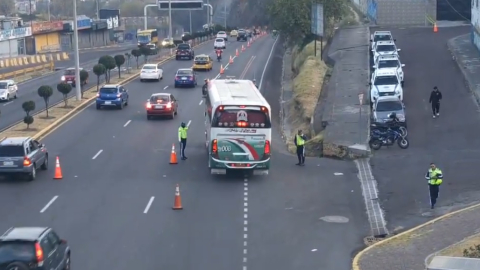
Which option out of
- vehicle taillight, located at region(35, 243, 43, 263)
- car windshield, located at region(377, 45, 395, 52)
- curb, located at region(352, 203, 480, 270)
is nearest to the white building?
car windshield, located at region(377, 45, 395, 52)

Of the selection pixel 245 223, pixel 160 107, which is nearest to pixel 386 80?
pixel 160 107

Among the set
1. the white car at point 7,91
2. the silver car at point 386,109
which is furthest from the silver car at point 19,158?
the white car at point 7,91

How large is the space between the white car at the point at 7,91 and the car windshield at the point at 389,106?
25477 millimetres

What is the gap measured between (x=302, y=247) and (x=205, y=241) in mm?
2311

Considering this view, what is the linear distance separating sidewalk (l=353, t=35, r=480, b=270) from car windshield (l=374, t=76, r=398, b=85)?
19177mm

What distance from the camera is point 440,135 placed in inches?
1446

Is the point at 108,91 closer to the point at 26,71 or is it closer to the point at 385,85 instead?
the point at 385,85

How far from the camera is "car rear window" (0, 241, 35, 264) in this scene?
17.0m

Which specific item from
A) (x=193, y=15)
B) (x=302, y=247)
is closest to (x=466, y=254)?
(x=302, y=247)

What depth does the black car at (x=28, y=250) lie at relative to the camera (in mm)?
16953

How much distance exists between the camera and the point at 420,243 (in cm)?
2189

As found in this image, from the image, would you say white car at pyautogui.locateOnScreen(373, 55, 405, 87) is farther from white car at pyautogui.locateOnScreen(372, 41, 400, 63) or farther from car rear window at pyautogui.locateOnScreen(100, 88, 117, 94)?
car rear window at pyautogui.locateOnScreen(100, 88, 117, 94)

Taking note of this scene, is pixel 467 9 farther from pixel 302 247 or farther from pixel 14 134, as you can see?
pixel 302 247

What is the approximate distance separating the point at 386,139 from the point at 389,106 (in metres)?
3.97
